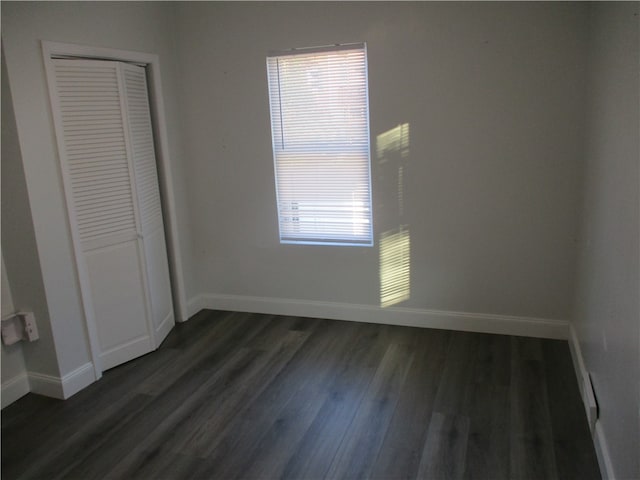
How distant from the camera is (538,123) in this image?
128 inches

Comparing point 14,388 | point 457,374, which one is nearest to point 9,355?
point 14,388

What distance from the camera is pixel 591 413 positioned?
2436 millimetres

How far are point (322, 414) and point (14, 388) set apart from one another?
1.85 m

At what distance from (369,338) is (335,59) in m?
2.01

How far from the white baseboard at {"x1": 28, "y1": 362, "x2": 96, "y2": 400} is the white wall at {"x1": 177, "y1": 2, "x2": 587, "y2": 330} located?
1.56 m

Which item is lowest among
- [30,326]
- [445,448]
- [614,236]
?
[445,448]

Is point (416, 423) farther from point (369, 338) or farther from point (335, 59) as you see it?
point (335, 59)

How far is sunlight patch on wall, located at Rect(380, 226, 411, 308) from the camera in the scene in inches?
147

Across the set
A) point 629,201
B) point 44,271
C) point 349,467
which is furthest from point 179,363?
point 629,201

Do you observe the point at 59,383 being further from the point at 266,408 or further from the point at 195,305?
the point at 195,305

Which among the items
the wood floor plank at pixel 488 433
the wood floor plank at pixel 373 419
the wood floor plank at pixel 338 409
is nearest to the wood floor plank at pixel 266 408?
the wood floor plank at pixel 338 409

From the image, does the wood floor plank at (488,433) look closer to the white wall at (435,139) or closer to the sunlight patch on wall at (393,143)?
the white wall at (435,139)

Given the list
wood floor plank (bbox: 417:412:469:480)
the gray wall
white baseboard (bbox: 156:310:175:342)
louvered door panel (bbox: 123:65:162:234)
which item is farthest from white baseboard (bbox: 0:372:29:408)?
wood floor plank (bbox: 417:412:469:480)

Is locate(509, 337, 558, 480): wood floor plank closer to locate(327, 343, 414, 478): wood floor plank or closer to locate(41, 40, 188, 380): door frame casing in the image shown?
locate(327, 343, 414, 478): wood floor plank
